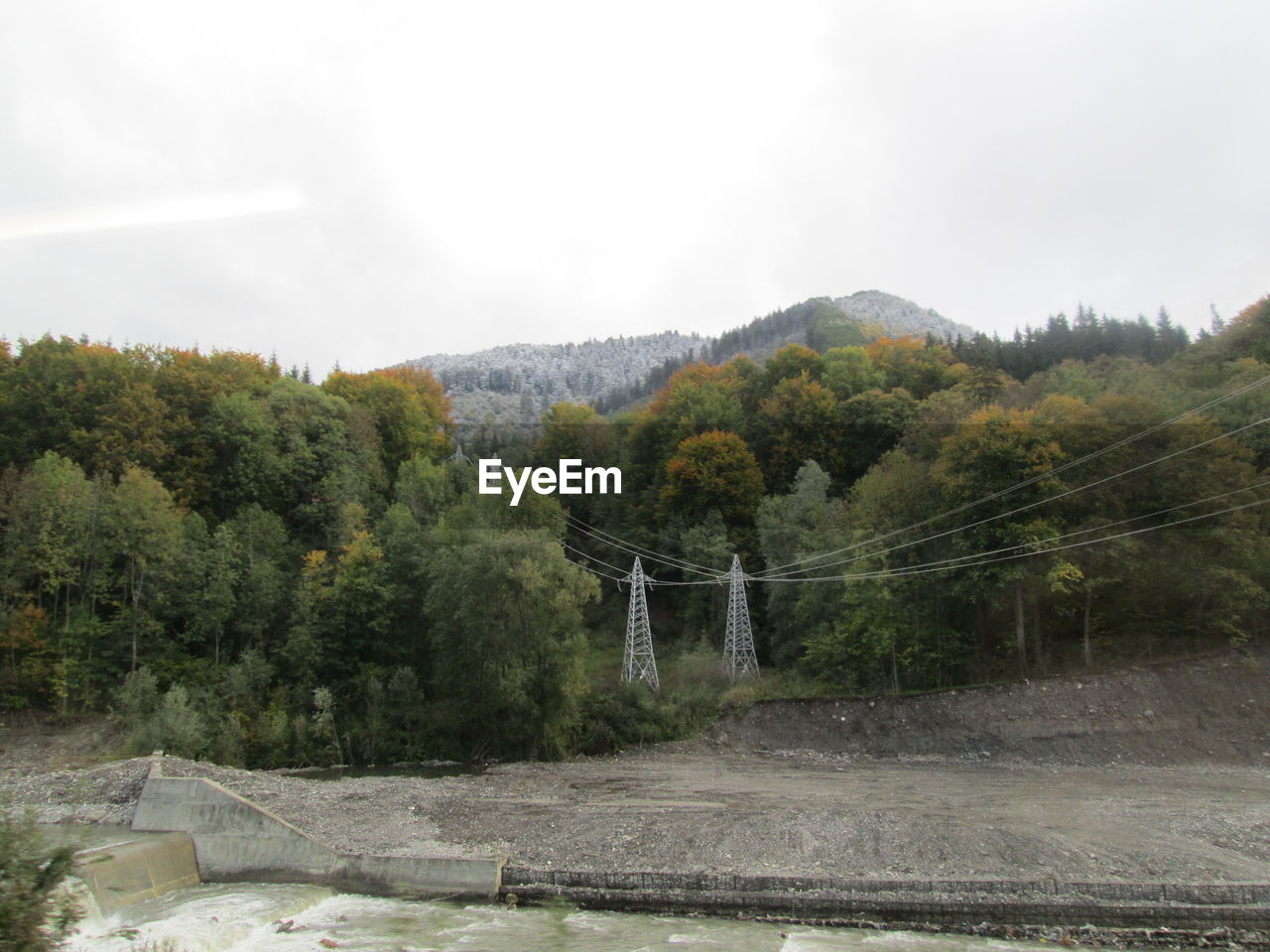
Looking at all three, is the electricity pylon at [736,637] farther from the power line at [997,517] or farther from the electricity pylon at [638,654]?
the electricity pylon at [638,654]

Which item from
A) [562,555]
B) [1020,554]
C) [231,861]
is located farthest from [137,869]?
[1020,554]

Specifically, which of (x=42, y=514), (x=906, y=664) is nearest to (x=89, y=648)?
(x=42, y=514)

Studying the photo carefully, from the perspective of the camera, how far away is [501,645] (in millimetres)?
35688

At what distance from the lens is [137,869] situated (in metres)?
19.0

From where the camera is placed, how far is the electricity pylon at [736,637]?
137 feet

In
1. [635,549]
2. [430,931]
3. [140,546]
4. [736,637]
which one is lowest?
[430,931]

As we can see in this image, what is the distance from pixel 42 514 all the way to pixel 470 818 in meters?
29.2

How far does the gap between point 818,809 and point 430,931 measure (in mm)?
11178

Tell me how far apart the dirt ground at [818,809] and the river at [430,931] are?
5.37ft

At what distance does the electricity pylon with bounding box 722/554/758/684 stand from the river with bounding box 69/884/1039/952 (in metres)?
24.2

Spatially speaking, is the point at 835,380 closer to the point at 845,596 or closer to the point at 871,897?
the point at 845,596

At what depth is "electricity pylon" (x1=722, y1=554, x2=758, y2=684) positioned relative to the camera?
41.8 m

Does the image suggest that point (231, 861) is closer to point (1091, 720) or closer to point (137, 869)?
point (137, 869)

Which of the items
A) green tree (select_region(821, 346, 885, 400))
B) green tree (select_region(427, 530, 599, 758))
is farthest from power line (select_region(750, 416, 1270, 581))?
green tree (select_region(821, 346, 885, 400))
